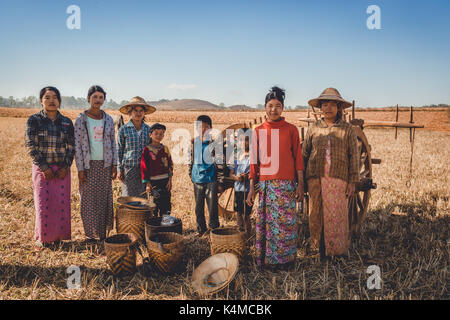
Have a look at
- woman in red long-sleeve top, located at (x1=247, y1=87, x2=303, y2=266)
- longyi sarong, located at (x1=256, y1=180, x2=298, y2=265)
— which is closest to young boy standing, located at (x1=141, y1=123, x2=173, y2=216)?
woman in red long-sleeve top, located at (x1=247, y1=87, x2=303, y2=266)

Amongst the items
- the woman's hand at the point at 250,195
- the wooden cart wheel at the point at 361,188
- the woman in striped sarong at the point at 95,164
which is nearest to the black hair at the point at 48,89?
the woman in striped sarong at the point at 95,164

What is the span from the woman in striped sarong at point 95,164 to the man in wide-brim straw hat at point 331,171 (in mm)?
2805

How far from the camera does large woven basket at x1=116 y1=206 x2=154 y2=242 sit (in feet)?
13.4

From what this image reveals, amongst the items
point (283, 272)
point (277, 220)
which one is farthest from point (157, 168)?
point (283, 272)

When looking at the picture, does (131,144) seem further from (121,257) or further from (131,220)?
(121,257)

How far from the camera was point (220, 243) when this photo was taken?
362 cm

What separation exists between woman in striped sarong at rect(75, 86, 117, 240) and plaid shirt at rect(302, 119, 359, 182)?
2864 mm

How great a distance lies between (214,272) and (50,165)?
267cm

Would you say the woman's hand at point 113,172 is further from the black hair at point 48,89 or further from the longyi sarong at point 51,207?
the black hair at point 48,89

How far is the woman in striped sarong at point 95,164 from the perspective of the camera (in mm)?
→ 4316

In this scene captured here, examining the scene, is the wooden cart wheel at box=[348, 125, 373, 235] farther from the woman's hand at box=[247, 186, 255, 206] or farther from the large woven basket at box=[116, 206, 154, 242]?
the large woven basket at box=[116, 206, 154, 242]
